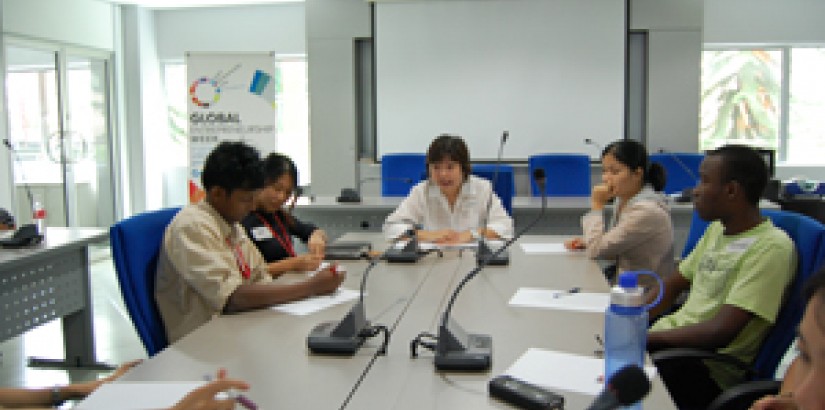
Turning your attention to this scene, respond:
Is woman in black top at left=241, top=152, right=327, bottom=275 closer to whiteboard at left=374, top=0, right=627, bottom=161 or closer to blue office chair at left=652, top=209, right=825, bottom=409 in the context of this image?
blue office chair at left=652, top=209, right=825, bottom=409

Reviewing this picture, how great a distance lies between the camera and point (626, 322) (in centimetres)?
124

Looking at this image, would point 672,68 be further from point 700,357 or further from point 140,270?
point 140,270

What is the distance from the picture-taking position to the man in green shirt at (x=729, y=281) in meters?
1.61

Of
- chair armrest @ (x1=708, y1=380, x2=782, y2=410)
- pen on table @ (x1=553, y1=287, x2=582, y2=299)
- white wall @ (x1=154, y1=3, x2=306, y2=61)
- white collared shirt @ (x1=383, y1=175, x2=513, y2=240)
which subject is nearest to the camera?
chair armrest @ (x1=708, y1=380, x2=782, y2=410)

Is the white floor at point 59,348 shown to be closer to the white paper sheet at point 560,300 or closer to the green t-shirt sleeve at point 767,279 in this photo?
the white paper sheet at point 560,300

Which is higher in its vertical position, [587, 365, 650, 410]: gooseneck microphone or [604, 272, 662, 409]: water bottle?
[587, 365, 650, 410]: gooseneck microphone

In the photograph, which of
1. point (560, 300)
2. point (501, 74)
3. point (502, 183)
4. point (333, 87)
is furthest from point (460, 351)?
point (333, 87)

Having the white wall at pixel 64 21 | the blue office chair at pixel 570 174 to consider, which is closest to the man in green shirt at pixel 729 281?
the blue office chair at pixel 570 174

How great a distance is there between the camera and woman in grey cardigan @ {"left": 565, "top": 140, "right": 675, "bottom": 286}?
7.81 feet

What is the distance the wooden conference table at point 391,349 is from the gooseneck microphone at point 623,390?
0.42 meters

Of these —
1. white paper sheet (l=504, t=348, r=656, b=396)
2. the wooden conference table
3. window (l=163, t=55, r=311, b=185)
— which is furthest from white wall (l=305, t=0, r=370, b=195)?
white paper sheet (l=504, t=348, r=656, b=396)

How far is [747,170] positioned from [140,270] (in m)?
1.73

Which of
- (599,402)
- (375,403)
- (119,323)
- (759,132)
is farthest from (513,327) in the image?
(759,132)

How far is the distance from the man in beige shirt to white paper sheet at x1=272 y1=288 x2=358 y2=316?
0.8 inches
